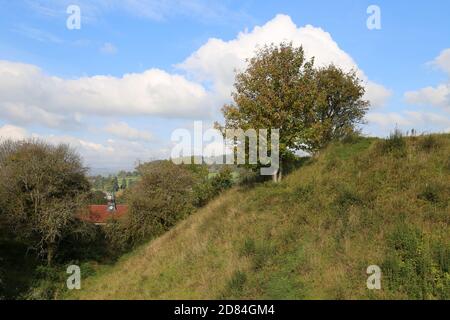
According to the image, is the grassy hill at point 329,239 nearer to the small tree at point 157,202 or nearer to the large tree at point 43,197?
the large tree at point 43,197

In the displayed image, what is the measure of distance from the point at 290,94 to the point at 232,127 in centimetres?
388

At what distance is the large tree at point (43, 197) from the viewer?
88.1 ft

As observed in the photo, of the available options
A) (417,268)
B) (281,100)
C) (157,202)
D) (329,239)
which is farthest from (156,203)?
(417,268)

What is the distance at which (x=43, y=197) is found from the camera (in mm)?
27516

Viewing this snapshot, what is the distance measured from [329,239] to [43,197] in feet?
71.5

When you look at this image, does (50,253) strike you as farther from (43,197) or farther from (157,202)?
(157,202)

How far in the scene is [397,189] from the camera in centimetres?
1579

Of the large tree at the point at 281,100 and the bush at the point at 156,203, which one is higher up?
the large tree at the point at 281,100

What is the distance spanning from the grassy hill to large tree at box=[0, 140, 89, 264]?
11.3m

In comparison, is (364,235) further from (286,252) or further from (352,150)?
(352,150)

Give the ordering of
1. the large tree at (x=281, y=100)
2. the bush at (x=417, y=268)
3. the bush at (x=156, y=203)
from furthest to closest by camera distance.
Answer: the bush at (x=156, y=203), the large tree at (x=281, y=100), the bush at (x=417, y=268)

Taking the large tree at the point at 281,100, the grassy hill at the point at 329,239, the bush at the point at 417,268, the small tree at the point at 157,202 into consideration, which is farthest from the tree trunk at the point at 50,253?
the bush at the point at 417,268

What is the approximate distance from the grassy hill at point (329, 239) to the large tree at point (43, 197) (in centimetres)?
1126
